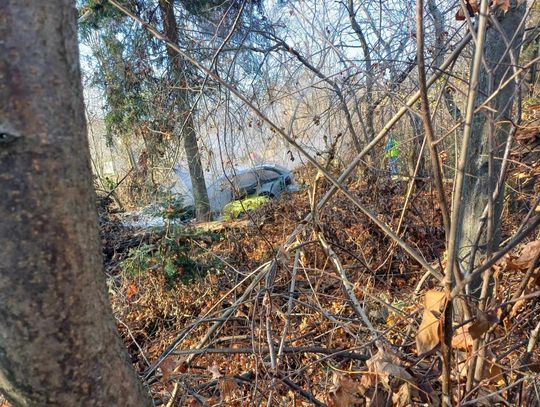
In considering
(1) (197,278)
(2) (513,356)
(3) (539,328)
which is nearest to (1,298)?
(3) (539,328)

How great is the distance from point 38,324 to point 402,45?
15.8 ft

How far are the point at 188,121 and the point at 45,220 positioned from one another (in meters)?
4.33

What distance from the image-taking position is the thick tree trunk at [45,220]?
665 mm

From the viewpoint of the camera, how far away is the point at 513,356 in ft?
5.52

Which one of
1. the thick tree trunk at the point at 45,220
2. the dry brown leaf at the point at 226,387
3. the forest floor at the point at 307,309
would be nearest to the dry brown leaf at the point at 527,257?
the forest floor at the point at 307,309

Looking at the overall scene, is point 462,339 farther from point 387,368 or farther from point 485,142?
point 485,142

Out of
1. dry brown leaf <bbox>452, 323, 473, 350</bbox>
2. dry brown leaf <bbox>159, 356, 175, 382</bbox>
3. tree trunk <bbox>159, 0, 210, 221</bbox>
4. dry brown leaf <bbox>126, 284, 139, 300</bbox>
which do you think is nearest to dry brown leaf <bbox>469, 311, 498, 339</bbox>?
dry brown leaf <bbox>452, 323, 473, 350</bbox>

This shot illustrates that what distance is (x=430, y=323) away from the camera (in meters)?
1.06

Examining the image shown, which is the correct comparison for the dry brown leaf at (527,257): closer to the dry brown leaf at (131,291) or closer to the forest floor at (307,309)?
the forest floor at (307,309)

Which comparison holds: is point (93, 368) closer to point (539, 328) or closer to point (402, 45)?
point (539, 328)

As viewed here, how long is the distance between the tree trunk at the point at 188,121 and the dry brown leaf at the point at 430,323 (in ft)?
13.1

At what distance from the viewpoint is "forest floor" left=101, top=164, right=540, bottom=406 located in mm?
1322

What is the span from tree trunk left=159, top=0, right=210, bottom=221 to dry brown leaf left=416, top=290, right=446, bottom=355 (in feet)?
13.1

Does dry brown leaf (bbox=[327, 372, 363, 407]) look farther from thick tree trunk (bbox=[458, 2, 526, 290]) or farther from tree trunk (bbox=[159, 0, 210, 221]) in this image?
tree trunk (bbox=[159, 0, 210, 221])
